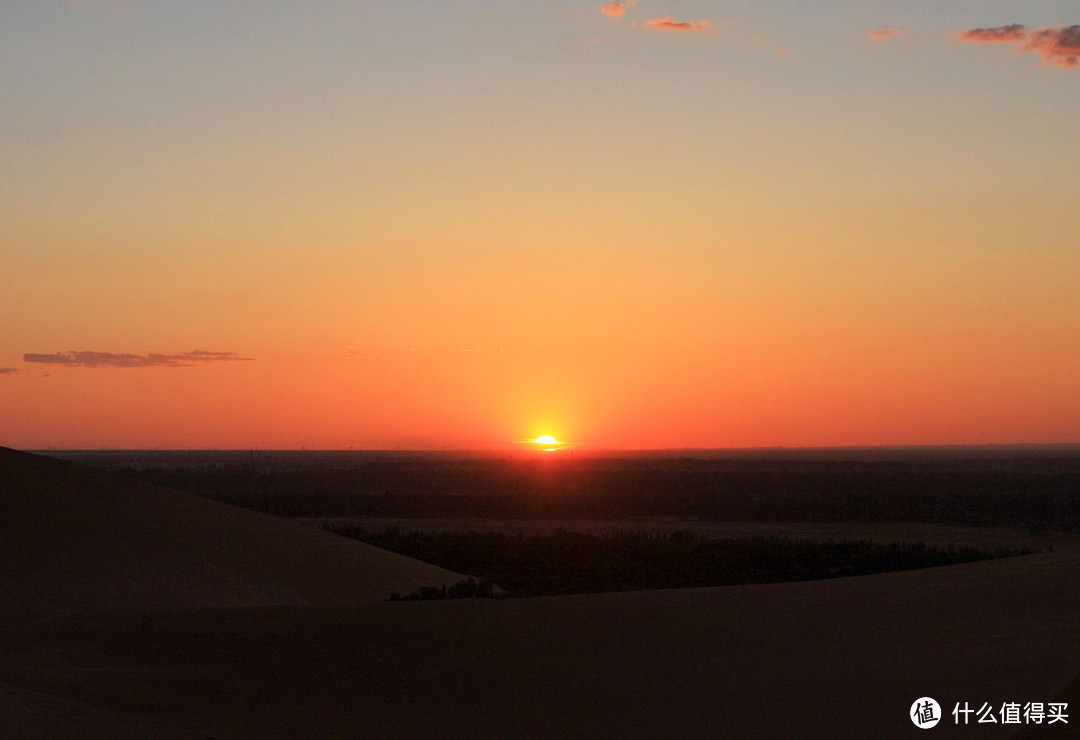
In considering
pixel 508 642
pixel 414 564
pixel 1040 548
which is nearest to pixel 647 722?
pixel 508 642

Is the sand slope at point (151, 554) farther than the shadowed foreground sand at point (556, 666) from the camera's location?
Yes

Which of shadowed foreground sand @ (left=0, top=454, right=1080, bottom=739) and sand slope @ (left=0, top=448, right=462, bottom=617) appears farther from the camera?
sand slope @ (left=0, top=448, right=462, bottom=617)

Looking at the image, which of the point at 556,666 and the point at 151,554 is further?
the point at 151,554

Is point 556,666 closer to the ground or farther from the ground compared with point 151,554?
closer to the ground
